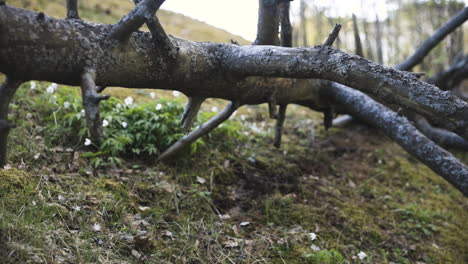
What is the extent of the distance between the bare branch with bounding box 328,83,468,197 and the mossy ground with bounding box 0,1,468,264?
1.09 meters

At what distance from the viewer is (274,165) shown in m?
5.36

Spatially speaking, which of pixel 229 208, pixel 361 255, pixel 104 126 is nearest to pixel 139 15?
pixel 104 126

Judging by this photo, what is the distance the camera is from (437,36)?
20.9 ft

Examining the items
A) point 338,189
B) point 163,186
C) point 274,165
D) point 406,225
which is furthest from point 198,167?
point 406,225

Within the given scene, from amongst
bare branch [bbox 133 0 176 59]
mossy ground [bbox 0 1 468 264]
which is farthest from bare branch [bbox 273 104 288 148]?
bare branch [bbox 133 0 176 59]

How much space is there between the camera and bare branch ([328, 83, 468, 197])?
362 cm

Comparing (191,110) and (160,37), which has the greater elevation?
(160,37)

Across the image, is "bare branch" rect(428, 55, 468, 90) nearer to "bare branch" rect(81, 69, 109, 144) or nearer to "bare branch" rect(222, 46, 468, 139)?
"bare branch" rect(222, 46, 468, 139)

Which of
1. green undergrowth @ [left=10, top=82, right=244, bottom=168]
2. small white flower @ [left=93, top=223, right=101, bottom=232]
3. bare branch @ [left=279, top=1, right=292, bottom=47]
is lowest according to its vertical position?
small white flower @ [left=93, top=223, right=101, bottom=232]

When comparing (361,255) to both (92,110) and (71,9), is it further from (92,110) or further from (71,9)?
(71,9)

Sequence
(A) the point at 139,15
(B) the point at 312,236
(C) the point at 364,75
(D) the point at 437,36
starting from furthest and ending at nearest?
(D) the point at 437,36 → (B) the point at 312,236 → (C) the point at 364,75 → (A) the point at 139,15

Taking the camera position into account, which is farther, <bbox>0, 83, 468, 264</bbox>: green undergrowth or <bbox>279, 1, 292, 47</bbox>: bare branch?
<bbox>279, 1, 292, 47</bbox>: bare branch

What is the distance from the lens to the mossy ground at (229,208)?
119 inches

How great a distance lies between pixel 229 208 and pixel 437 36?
5151 mm
